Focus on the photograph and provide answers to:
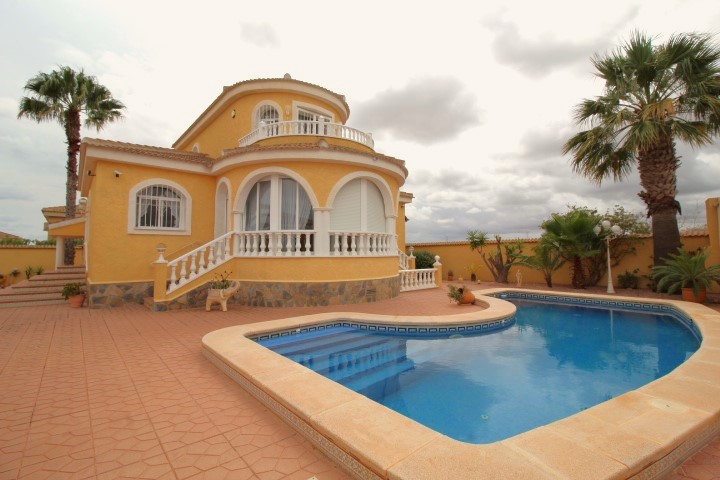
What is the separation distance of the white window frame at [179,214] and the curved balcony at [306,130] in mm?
3792

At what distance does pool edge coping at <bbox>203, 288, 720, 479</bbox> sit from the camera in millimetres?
2460

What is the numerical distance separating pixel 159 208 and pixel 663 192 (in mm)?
21090

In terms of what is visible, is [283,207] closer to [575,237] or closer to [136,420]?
[136,420]

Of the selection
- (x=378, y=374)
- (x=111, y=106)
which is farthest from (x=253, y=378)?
(x=111, y=106)

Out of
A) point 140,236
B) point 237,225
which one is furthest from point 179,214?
point 237,225

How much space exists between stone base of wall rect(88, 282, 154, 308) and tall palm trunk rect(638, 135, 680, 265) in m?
21.0

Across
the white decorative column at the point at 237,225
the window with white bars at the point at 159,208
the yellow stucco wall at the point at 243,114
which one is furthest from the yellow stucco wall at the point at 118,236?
the yellow stucco wall at the point at 243,114

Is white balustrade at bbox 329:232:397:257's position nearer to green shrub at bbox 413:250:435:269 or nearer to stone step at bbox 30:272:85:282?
green shrub at bbox 413:250:435:269

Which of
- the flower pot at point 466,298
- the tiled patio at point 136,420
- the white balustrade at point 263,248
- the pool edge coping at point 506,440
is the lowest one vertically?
the tiled patio at point 136,420

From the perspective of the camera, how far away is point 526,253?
20250mm

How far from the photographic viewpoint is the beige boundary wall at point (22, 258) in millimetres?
19656

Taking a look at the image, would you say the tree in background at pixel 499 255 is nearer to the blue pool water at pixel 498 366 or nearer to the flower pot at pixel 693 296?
the flower pot at pixel 693 296

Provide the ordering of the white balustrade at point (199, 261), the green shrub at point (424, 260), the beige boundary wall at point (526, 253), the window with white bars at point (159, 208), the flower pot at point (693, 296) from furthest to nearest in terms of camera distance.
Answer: the green shrub at point (424, 260)
the beige boundary wall at point (526, 253)
the window with white bars at point (159, 208)
the flower pot at point (693, 296)
the white balustrade at point (199, 261)

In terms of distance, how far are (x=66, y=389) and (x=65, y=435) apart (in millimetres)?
1622
